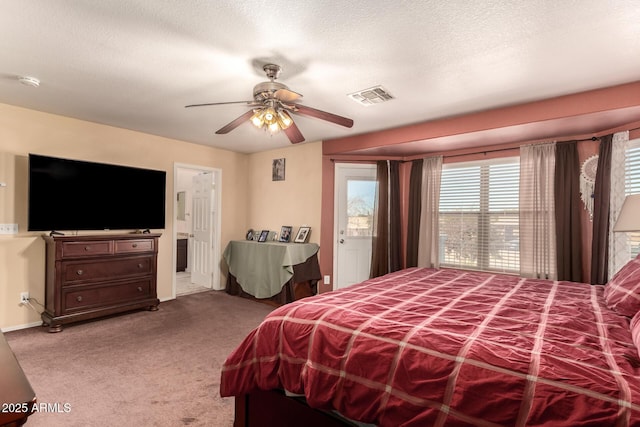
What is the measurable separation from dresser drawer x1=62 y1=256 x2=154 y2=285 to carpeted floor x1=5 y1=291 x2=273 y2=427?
511 mm

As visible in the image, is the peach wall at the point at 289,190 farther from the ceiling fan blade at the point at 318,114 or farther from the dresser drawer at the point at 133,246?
the ceiling fan blade at the point at 318,114

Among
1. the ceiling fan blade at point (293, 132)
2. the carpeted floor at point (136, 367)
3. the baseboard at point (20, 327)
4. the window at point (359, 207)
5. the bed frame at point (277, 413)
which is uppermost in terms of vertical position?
the ceiling fan blade at point (293, 132)

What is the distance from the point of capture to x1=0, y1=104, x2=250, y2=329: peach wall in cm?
336

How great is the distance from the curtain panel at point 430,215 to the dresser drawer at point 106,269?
Result: 3.52 meters

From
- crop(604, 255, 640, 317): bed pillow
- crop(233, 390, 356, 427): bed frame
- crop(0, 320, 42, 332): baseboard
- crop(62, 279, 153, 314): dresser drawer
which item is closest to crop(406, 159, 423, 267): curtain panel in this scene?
crop(604, 255, 640, 317): bed pillow

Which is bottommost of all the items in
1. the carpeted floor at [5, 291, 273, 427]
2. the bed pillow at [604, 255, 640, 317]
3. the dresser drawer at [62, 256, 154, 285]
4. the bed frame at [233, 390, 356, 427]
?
the carpeted floor at [5, 291, 273, 427]

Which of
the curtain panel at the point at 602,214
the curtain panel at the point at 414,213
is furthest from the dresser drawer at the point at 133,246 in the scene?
the curtain panel at the point at 602,214

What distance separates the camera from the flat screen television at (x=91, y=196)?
11.1 feet

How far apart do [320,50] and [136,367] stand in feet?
9.18

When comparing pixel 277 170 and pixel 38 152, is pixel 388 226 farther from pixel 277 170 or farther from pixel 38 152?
pixel 38 152

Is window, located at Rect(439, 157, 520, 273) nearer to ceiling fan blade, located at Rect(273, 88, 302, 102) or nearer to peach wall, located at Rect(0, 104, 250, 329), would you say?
ceiling fan blade, located at Rect(273, 88, 302, 102)

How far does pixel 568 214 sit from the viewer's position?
10.8 feet

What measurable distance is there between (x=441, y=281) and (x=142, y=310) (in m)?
3.63

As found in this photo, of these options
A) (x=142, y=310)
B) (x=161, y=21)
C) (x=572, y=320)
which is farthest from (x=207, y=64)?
(x=142, y=310)
